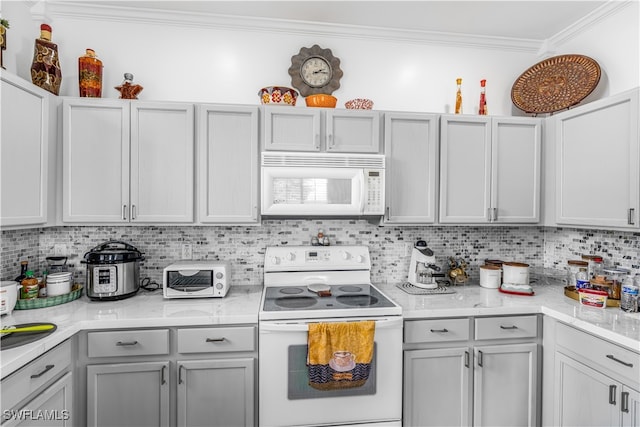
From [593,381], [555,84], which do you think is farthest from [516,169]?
[593,381]

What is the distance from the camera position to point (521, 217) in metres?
2.39

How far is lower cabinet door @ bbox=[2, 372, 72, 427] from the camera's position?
1.31m

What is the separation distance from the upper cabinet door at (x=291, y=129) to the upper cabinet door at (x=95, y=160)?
2.80 ft

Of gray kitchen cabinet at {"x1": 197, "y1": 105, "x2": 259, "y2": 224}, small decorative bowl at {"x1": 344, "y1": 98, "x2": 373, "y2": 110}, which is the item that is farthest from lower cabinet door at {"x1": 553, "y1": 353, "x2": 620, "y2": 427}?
gray kitchen cabinet at {"x1": 197, "y1": 105, "x2": 259, "y2": 224}

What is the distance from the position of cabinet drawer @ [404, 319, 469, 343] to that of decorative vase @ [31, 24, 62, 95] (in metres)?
2.52

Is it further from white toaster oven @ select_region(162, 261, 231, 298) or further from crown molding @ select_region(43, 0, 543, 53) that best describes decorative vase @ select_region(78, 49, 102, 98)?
white toaster oven @ select_region(162, 261, 231, 298)

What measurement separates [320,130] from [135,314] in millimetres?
1519

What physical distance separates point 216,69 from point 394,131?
134 cm

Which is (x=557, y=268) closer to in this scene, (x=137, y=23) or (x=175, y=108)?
Result: (x=175, y=108)

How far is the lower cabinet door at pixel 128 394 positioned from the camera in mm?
1688

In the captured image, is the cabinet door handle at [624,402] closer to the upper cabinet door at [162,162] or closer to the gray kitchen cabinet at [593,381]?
the gray kitchen cabinet at [593,381]

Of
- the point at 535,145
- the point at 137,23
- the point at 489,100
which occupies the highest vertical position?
the point at 137,23

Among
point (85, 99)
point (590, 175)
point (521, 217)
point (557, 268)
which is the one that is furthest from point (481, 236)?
point (85, 99)

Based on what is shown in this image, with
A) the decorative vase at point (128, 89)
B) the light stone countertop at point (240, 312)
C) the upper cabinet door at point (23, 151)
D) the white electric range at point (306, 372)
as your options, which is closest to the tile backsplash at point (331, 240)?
the light stone countertop at point (240, 312)
